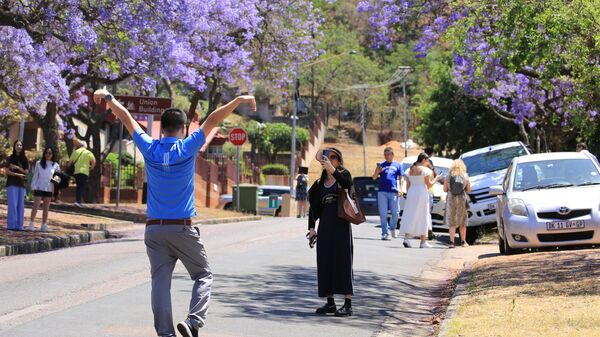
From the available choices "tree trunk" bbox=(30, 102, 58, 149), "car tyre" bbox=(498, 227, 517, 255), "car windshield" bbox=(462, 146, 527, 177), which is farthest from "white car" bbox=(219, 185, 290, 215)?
"car tyre" bbox=(498, 227, 517, 255)

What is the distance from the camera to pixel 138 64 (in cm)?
2327

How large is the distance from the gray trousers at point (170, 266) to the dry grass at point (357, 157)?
55407 mm

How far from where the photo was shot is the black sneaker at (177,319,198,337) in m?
7.77

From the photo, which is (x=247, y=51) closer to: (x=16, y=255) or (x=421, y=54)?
(x=421, y=54)

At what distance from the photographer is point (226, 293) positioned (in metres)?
12.0

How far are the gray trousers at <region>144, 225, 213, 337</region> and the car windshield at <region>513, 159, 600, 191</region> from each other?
Result: 398 inches

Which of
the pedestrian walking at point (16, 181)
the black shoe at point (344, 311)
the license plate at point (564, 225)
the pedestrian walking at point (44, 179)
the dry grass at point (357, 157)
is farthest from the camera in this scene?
the dry grass at point (357, 157)

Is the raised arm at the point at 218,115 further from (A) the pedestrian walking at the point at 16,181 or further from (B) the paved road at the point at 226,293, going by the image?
(A) the pedestrian walking at the point at 16,181

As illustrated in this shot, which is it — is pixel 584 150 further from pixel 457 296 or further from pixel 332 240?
pixel 332 240

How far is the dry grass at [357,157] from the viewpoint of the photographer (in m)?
66.4

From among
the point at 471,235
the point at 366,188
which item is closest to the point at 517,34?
the point at 471,235

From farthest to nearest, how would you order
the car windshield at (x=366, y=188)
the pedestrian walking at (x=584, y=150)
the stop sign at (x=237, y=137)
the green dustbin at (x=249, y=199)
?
the green dustbin at (x=249, y=199) < the car windshield at (x=366, y=188) < the stop sign at (x=237, y=137) < the pedestrian walking at (x=584, y=150)

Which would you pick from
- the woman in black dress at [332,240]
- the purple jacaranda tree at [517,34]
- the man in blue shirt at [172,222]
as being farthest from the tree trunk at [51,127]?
the man in blue shirt at [172,222]

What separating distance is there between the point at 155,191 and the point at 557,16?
9.34 metres
